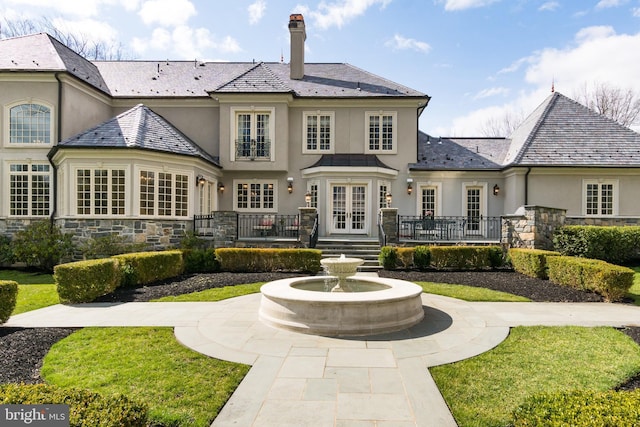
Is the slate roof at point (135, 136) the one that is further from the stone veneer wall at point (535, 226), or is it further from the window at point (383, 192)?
the stone veneer wall at point (535, 226)

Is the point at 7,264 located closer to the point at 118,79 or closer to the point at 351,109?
the point at 118,79

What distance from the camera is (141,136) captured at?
43.9 feet

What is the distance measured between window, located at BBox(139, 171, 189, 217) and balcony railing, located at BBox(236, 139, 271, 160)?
305 centimetres

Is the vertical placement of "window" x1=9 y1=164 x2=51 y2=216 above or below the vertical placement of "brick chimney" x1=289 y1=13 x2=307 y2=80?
below

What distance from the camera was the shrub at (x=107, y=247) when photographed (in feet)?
40.2

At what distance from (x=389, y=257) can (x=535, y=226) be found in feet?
16.1

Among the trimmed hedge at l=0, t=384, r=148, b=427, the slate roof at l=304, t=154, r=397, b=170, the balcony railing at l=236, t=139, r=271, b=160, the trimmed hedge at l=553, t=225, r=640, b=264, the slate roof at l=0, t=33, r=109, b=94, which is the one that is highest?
the slate roof at l=0, t=33, r=109, b=94

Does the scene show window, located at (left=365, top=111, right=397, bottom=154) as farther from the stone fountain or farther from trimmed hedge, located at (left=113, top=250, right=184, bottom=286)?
the stone fountain

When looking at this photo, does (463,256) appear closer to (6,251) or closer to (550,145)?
(550,145)

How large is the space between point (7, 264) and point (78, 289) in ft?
28.4

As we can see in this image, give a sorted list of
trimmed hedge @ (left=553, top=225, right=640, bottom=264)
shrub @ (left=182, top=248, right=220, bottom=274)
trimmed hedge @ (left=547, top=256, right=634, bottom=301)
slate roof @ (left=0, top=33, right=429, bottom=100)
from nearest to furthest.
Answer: trimmed hedge @ (left=547, top=256, right=634, bottom=301), trimmed hedge @ (left=553, top=225, right=640, bottom=264), shrub @ (left=182, top=248, right=220, bottom=274), slate roof @ (left=0, top=33, right=429, bottom=100)

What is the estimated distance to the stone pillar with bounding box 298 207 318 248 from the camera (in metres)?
13.0

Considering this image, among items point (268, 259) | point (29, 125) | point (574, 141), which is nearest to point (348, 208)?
point (268, 259)

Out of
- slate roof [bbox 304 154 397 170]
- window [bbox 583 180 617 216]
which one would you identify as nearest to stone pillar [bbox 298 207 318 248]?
slate roof [bbox 304 154 397 170]
